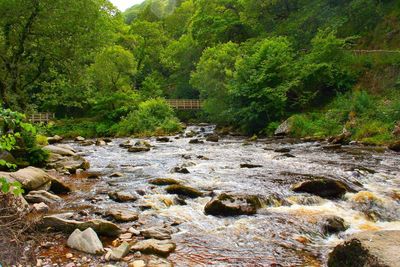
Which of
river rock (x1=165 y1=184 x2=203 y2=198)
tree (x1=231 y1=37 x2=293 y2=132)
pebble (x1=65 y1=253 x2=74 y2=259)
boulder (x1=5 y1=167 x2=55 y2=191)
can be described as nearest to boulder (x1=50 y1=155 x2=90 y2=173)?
boulder (x1=5 y1=167 x2=55 y2=191)

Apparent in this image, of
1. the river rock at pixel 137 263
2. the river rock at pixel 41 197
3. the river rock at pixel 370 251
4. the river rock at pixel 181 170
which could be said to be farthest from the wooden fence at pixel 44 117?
the river rock at pixel 370 251

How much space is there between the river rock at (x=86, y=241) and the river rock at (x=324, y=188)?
230 inches

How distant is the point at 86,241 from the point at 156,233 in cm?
130

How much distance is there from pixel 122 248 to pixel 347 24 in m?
35.8

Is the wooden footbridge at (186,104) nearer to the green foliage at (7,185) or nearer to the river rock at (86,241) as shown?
the river rock at (86,241)

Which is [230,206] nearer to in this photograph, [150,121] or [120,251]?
[120,251]

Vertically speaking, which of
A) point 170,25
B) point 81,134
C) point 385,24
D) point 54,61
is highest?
point 170,25

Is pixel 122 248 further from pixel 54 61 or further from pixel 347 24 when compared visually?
pixel 347 24

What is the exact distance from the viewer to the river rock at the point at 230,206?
818 cm

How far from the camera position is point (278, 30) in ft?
133

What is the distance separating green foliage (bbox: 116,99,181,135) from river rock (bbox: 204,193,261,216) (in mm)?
25186

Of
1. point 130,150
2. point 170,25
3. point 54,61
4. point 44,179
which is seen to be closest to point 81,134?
point 130,150

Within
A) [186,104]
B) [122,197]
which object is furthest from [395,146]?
[186,104]

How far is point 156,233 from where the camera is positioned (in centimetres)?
675
